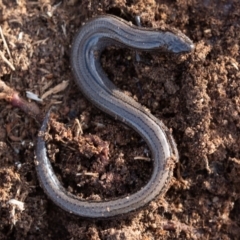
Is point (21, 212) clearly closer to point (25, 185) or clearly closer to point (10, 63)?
point (25, 185)

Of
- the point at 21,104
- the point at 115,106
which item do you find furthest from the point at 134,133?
the point at 21,104

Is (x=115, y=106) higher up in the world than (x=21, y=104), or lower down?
higher up

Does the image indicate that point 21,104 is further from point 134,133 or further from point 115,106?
point 134,133

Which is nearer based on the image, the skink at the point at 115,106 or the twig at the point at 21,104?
the skink at the point at 115,106

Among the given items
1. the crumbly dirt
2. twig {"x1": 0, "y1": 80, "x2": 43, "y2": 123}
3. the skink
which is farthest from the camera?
twig {"x1": 0, "y1": 80, "x2": 43, "y2": 123}

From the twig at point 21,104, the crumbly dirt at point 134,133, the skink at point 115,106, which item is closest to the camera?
the skink at point 115,106
